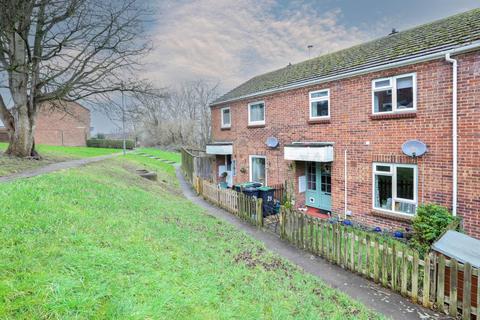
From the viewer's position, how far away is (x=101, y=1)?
14.9 metres

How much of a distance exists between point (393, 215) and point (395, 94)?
4171 millimetres

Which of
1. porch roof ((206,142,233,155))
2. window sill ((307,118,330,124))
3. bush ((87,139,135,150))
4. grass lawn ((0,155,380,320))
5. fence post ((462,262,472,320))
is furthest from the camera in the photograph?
bush ((87,139,135,150))

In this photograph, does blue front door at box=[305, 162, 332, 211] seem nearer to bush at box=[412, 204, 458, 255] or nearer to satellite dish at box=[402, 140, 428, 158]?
satellite dish at box=[402, 140, 428, 158]

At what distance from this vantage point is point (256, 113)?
49.6 feet

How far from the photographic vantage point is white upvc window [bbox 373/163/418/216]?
873 cm

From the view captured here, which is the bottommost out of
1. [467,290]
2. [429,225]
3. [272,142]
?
[467,290]

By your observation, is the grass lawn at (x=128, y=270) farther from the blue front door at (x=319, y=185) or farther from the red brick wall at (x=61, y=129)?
the red brick wall at (x=61, y=129)

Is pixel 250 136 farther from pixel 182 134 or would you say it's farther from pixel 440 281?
pixel 182 134

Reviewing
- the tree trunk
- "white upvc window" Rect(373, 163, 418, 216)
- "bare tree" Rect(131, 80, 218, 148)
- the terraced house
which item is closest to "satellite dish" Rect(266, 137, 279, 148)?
the terraced house

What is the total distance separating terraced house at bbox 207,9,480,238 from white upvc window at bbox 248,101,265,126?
309mm

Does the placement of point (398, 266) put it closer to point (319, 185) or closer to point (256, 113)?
point (319, 185)

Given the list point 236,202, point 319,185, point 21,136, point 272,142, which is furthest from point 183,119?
point 319,185

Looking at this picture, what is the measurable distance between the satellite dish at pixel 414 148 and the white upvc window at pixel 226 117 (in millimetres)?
10570

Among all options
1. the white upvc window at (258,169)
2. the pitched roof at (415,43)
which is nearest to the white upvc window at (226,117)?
the white upvc window at (258,169)
